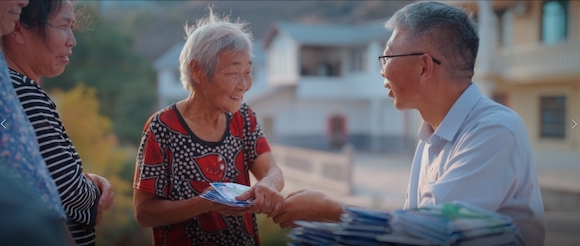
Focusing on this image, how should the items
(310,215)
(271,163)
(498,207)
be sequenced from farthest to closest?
1. (271,163)
2. (310,215)
3. (498,207)

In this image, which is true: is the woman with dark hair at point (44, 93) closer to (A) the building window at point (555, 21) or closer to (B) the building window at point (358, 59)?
(A) the building window at point (555, 21)

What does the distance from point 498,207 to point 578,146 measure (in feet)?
33.9

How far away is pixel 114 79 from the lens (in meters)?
17.2

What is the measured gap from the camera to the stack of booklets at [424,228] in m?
1.13

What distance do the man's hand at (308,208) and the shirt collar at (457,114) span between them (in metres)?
0.41

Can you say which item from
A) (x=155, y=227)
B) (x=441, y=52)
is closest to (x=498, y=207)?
(x=441, y=52)

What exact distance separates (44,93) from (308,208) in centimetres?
93

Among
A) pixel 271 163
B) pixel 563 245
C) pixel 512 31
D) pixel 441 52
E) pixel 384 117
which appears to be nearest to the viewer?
pixel 441 52

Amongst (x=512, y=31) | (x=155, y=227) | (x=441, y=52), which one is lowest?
(x=155, y=227)

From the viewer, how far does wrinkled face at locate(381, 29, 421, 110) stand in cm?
168

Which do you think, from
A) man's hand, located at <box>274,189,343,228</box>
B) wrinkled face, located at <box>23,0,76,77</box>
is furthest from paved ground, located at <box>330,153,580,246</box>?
wrinkled face, located at <box>23,0,76,77</box>

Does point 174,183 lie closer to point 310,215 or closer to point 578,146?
point 310,215

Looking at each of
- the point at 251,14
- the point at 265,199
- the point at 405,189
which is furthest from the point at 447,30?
the point at 251,14

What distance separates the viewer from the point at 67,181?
4.88 ft
